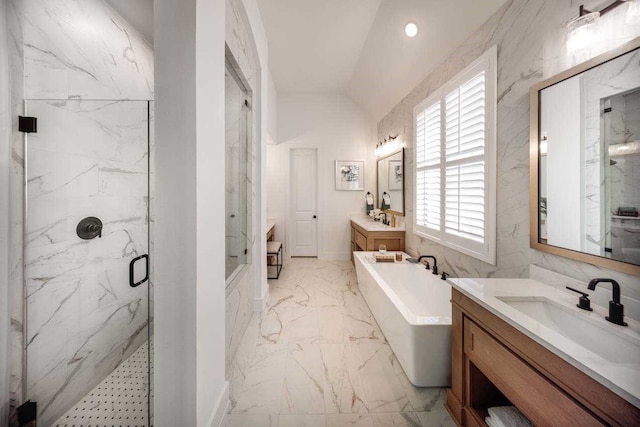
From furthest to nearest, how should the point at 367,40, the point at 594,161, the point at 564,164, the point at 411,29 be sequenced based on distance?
the point at 367,40
the point at 411,29
the point at 564,164
the point at 594,161

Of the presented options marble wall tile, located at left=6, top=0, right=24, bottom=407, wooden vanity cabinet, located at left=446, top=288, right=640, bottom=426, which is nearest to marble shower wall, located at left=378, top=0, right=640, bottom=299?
wooden vanity cabinet, located at left=446, top=288, right=640, bottom=426

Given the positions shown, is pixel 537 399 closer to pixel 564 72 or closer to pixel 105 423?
pixel 564 72

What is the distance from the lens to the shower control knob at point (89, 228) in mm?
1573

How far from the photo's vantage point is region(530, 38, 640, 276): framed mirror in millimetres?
1033

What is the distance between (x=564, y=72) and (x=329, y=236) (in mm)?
4097

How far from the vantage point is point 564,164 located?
132 cm

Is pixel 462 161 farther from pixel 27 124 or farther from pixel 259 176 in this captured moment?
pixel 27 124

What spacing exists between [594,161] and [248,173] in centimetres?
245

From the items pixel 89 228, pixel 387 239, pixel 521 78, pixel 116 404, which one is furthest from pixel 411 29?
pixel 116 404

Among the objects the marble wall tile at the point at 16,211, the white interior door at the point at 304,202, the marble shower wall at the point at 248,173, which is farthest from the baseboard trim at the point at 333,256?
the marble wall tile at the point at 16,211

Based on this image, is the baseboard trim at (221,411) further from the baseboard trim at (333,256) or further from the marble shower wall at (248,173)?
the baseboard trim at (333,256)

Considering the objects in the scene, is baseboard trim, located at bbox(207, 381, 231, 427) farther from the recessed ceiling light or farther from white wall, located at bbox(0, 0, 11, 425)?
the recessed ceiling light

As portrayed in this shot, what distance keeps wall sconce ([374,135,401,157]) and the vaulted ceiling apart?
0.51 metres

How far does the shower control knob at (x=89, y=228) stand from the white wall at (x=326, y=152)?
11.3 ft
